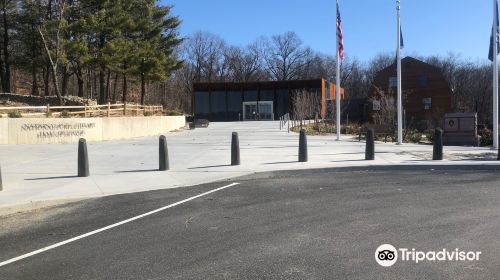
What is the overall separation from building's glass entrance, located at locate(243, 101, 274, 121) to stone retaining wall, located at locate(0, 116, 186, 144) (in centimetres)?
3580

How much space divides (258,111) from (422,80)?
70.5 feet

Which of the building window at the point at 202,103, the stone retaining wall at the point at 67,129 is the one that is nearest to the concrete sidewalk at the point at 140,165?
the stone retaining wall at the point at 67,129

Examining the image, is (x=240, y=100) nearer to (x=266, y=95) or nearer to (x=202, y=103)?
(x=266, y=95)

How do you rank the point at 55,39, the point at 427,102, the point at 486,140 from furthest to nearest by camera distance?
the point at 427,102 → the point at 55,39 → the point at 486,140

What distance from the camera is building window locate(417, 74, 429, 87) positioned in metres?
60.7

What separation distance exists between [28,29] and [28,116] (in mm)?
25810

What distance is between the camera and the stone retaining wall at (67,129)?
23.4 meters

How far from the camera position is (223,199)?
31.2 ft

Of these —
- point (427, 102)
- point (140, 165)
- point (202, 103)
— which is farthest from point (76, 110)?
point (427, 102)

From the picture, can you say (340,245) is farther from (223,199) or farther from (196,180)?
(196,180)

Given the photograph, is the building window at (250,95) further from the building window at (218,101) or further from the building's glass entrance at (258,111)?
the building window at (218,101)

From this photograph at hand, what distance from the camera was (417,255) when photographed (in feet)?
18.3

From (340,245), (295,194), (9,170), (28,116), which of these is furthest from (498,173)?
(28,116)

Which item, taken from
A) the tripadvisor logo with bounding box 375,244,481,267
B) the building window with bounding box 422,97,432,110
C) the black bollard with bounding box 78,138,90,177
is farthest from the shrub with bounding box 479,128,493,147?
the building window with bounding box 422,97,432,110
